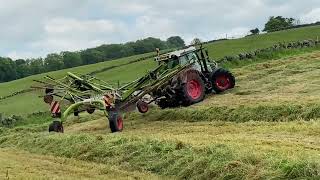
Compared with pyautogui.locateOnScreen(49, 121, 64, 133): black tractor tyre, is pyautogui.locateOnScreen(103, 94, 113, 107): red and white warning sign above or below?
above

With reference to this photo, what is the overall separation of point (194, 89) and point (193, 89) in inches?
2.3

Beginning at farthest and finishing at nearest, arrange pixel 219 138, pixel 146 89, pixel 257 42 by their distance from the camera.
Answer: pixel 257 42 < pixel 146 89 < pixel 219 138

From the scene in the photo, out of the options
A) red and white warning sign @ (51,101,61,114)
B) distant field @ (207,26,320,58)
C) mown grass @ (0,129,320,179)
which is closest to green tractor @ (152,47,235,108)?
red and white warning sign @ (51,101,61,114)

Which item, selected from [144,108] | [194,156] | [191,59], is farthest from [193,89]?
[194,156]

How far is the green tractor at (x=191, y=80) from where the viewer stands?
1847 centimetres

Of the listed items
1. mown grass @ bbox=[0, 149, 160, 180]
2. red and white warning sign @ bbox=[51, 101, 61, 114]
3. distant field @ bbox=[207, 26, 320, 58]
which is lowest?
mown grass @ bbox=[0, 149, 160, 180]

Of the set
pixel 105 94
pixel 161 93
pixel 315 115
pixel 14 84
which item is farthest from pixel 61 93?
pixel 14 84

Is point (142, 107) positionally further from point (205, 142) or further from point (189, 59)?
point (205, 142)

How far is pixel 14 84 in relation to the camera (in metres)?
52.8

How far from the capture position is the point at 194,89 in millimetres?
19047

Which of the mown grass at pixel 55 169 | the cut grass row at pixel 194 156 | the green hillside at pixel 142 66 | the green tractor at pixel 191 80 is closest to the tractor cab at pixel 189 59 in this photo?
the green tractor at pixel 191 80

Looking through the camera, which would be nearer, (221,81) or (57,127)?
(57,127)

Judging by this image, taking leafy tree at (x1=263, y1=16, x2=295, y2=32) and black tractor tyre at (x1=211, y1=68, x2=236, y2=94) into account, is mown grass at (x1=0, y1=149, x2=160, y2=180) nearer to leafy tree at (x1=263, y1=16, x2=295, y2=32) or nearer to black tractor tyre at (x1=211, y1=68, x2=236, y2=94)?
black tractor tyre at (x1=211, y1=68, x2=236, y2=94)

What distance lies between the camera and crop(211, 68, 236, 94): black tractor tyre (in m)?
20.0
